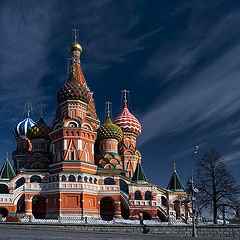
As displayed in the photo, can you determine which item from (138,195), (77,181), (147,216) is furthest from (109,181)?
(147,216)

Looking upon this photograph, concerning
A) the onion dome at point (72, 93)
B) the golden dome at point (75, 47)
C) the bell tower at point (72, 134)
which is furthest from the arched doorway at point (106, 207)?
the golden dome at point (75, 47)

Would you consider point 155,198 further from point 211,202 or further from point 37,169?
point 37,169

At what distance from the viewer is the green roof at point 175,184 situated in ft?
143

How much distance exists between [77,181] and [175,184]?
44.0 ft

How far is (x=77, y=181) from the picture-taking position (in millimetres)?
37656

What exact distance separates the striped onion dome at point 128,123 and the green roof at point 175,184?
10.8m

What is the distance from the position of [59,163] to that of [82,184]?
3.61 meters

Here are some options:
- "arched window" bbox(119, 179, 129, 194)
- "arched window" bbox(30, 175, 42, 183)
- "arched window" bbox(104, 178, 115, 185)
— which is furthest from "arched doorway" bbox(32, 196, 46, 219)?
"arched window" bbox(119, 179, 129, 194)

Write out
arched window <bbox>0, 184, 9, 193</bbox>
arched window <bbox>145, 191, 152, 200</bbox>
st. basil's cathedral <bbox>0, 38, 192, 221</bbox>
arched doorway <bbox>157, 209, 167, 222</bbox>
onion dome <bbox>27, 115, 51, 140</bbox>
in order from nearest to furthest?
st. basil's cathedral <bbox>0, 38, 192, 221</bbox>
arched window <bbox>0, 184, 9, 193</bbox>
arched window <bbox>145, 191, 152, 200</bbox>
arched doorway <bbox>157, 209, 167, 222</bbox>
onion dome <bbox>27, 115, 51, 140</bbox>

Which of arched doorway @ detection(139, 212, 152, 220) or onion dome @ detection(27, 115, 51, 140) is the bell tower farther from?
arched doorway @ detection(139, 212, 152, 220)

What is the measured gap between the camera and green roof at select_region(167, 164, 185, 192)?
43.7 metres

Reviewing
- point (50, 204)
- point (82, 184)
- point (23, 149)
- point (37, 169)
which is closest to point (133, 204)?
point (82, 184)

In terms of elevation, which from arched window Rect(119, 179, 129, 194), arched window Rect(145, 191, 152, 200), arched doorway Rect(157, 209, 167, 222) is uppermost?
arched window Rect(119, 179, 129, 194)

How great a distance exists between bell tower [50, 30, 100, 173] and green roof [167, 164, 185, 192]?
34.7 feet
